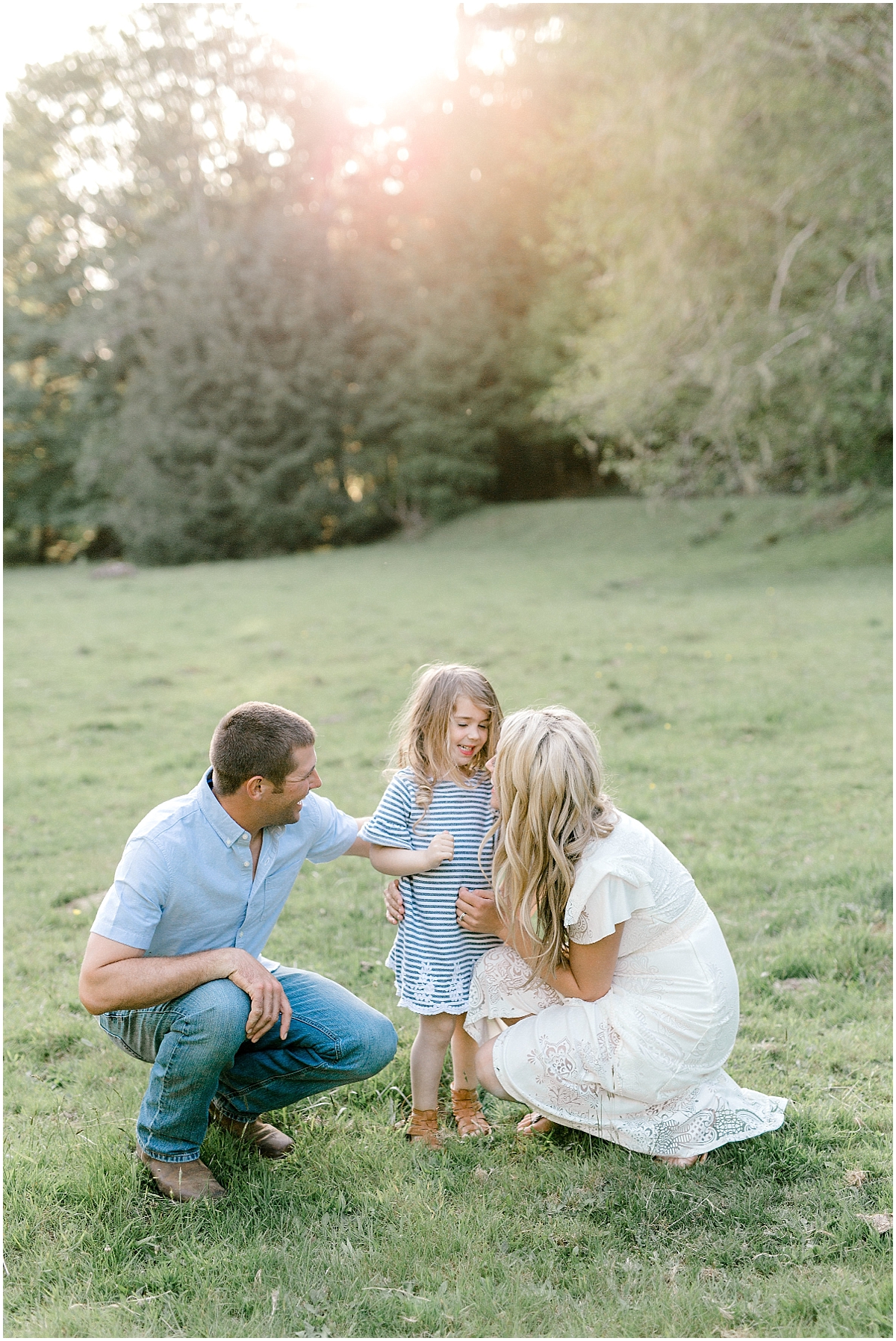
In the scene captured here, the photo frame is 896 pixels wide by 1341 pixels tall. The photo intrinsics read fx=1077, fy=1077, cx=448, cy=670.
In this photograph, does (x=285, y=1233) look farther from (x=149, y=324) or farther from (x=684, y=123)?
(x=149, y=324)

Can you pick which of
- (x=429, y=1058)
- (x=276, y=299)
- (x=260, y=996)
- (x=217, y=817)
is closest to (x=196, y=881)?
(x=217, y=817)

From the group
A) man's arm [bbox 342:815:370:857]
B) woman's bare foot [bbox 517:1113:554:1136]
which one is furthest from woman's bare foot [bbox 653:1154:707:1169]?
man's arm [bbox 342:815:370:857]

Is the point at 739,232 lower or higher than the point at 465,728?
higher

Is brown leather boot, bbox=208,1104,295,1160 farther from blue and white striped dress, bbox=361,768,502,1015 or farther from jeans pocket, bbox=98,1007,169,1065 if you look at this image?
blue and white striped dress, bbox=361,768,502,1015

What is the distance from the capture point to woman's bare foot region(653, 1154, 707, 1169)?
115 inches

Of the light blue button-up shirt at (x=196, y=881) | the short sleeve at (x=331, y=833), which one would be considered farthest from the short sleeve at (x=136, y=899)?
the short sleeve at (x=331, y=833)

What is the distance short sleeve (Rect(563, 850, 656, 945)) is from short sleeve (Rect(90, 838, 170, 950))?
3.48 feet

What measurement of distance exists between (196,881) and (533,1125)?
4.14 ft

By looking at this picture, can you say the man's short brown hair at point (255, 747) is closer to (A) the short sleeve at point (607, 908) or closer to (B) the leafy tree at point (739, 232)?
(A) the short sleeve at point (607, 908)

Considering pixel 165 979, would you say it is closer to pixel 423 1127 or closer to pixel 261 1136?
pixel 261 1136

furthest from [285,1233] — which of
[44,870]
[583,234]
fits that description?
[583,234]

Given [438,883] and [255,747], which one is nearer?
[255,747]

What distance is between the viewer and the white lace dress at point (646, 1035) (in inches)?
113

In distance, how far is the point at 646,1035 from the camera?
2.87 metres
